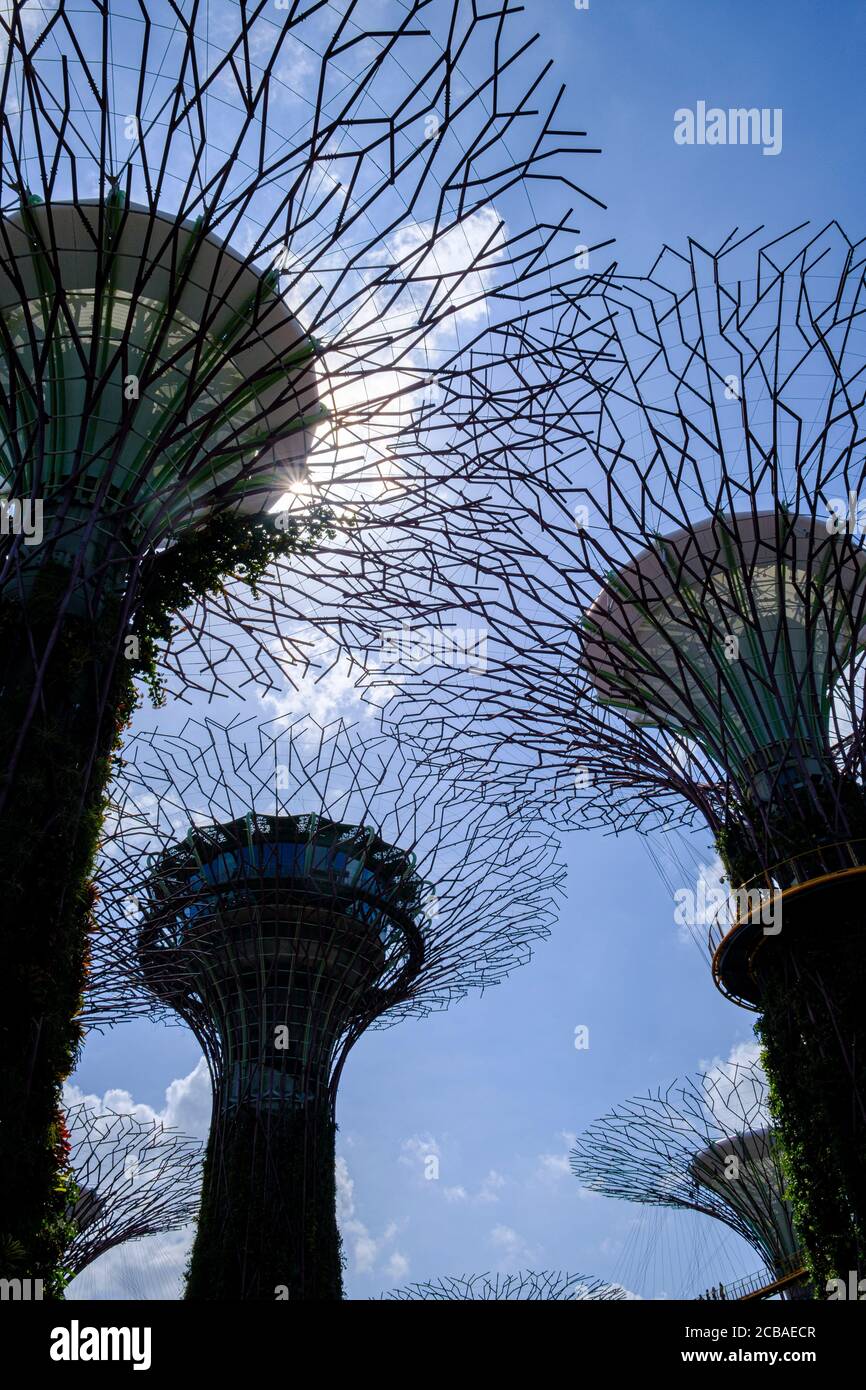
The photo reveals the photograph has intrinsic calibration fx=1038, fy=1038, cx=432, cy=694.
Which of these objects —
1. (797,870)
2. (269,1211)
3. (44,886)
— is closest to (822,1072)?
(797,870)

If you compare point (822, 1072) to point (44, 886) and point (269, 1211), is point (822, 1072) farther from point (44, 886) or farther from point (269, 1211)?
point (269, 1211)

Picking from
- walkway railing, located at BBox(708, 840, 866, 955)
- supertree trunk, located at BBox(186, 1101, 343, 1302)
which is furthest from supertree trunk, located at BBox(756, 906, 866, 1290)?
supertree trunk, located at BBox(186, 1101, 343, 1302)

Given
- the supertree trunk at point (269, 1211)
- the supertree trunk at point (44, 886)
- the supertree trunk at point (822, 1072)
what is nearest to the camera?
the supertree trunk at point (44, 886)

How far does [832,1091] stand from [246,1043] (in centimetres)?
1241

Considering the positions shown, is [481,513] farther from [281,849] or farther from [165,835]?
[281,849]

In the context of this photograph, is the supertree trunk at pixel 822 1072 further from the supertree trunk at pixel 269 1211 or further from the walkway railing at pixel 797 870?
the supertree trunk at pixel 269 1211

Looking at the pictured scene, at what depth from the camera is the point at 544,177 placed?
25.7 ft

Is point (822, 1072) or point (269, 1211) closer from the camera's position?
point (822, 1072)

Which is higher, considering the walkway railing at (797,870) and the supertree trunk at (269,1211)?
the walkway railing at (797,870)

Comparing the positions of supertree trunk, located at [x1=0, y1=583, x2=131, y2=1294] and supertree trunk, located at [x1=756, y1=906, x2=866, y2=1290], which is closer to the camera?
supertree trunk, located at [x1=0, y1=583, x2=131, y2=1294]

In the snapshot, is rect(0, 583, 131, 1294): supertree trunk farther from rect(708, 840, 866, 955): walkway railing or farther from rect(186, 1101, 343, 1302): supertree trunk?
rect(186, 1101, 343, 1302): supertree trunk

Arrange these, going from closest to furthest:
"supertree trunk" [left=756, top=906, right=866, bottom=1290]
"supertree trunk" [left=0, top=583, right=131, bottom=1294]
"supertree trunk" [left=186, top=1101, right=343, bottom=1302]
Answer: "supertree trunk" [left=0, top=583, right=131, bottom=1294] → "supertree trunk" [left=756, top=906, right=866, bottom=1290] → "supertree trunk" [left=186, top=1101, right=343, bottom=1302]

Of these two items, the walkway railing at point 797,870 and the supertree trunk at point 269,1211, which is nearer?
the walkway railing at point 797,870

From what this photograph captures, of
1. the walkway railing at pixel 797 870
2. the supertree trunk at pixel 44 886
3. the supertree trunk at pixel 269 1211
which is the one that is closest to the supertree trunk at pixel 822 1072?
the walkway railing at pixel 797 870
